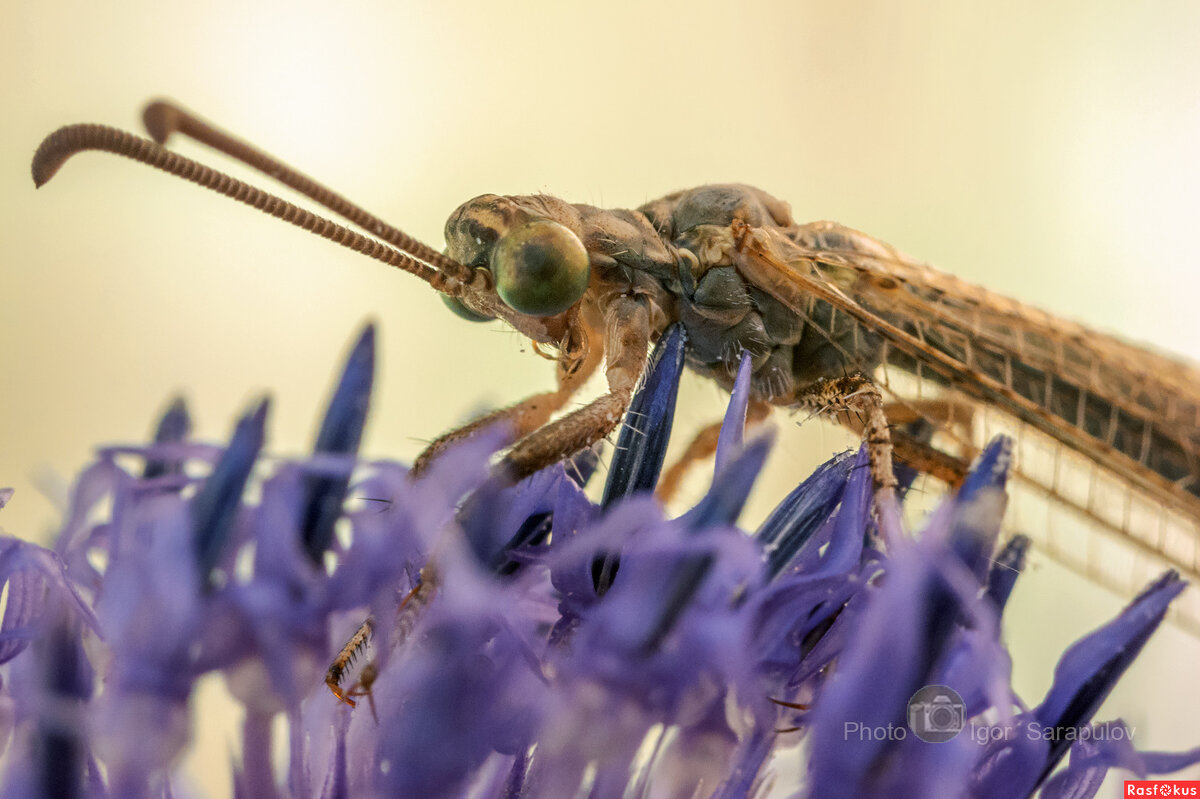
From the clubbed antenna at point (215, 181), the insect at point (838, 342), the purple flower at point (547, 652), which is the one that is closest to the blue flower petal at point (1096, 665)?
the purple flower at point (547, 652)

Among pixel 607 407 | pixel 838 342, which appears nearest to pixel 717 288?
pixel 838 342

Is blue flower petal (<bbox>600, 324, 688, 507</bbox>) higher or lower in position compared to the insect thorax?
lower

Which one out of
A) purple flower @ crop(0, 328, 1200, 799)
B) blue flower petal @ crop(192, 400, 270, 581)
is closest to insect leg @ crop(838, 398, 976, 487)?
purple flower @ crop(0, 328, 1200, 799)

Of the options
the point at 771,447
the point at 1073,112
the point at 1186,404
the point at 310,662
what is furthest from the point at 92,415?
the point at 1073,112

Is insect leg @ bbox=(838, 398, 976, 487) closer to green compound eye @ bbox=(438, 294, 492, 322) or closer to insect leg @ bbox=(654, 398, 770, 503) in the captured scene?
insect leg @ bbox=(654, 398, 770, 503)

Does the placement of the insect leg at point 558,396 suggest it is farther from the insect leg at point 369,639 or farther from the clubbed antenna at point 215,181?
the insect leg at point 369,639

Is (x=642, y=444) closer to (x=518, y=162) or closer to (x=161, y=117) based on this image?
(x=161, y=117)
